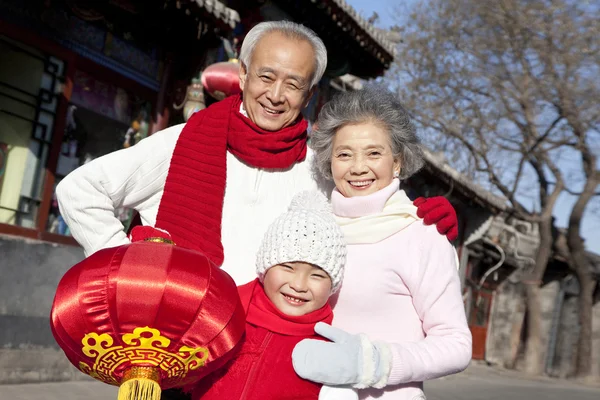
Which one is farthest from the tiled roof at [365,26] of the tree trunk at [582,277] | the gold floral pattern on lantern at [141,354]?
the tree trunk at [582,277]

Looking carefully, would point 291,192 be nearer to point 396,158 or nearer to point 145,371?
point 396,158

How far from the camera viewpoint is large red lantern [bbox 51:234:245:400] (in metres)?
1.84

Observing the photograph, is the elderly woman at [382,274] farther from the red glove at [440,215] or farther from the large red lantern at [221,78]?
the large red lantern at [221,78]

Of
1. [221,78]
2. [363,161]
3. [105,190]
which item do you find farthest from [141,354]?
[221,78]

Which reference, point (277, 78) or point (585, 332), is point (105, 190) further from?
point (585, 332)

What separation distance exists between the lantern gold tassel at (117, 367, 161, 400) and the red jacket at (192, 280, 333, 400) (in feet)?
0.84

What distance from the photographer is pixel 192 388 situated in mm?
2189

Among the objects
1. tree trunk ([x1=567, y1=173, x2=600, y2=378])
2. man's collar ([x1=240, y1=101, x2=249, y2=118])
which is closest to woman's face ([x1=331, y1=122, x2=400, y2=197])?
man's collar ([x1=240, y1=101, x2=249, y2=118])

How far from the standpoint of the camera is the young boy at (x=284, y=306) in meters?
2.09

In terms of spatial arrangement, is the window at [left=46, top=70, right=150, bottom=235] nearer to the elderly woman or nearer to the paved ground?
the paved ground

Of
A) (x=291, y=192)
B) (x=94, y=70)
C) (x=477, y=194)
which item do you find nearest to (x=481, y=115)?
(x=477, y=194)

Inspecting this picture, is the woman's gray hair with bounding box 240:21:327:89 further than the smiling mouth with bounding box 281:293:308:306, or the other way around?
the woman's gray hair with bounding box 240:21:327:89

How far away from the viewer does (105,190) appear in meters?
2.38

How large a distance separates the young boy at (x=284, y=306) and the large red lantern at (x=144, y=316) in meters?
0.17
